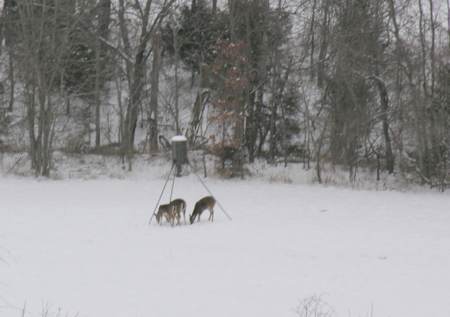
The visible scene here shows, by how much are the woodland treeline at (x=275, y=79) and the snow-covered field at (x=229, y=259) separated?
14.4 ft

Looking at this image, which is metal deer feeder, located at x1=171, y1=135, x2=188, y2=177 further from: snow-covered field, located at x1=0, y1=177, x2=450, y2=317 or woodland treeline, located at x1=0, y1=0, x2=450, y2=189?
woodland treeline, located at x1=0, y1=0, x2=450, y2=189

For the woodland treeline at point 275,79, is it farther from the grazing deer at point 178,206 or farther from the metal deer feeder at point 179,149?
the grazing deer at point 178,206

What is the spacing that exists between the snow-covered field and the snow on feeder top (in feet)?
5.07

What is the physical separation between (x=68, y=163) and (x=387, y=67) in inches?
457

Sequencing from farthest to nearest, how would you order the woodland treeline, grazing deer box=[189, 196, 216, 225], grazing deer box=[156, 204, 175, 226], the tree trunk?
the tree trunk
the woodland treeline
grazing deer box=[189, 196, 216, 225]
grazing deer box=[156, 204, 175, 226]

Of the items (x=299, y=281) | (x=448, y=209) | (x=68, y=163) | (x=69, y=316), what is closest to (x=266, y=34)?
(x=68, y=163)

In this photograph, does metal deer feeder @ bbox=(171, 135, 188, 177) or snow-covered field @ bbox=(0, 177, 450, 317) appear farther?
metal deer feeder @ bbox=(171, 135, 188, 177)

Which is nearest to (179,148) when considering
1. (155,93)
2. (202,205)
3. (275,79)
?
(202,205)

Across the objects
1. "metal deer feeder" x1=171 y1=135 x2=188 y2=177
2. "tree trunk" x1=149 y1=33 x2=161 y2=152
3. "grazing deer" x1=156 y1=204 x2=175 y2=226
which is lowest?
"grazing deer" x1=156 y1=204 x2=175 y2=226

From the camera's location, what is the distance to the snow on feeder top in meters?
14.1

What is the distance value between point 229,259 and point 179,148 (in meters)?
6.27

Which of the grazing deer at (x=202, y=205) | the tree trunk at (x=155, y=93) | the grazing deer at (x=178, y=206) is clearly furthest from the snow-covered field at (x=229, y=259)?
the tree trunk at (x=155, y=93)

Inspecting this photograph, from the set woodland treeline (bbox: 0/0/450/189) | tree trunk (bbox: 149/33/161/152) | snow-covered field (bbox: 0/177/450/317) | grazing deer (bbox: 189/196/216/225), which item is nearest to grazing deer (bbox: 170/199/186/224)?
grazing deer (bbox: 189/196/216/225)

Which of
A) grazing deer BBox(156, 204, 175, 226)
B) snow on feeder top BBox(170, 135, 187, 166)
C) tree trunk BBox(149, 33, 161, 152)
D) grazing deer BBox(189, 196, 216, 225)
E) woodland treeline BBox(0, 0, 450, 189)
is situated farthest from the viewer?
tree trunk BBox(149, 33, 161, 152)
